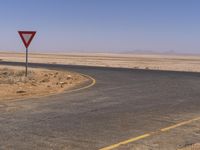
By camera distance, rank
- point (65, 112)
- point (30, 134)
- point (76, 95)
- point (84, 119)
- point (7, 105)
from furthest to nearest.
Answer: point (76, 95), point (7, 105), point (65, 112), point (84, 119), point (30, 134)

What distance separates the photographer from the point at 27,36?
20844mm

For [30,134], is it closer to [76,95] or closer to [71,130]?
[71,130]

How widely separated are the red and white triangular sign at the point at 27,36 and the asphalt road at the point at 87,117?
6.32 m

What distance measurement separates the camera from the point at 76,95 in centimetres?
1456

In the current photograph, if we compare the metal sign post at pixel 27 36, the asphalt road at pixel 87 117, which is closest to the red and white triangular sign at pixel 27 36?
the metal sign post at pixel 27 36

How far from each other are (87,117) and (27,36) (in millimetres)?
11630

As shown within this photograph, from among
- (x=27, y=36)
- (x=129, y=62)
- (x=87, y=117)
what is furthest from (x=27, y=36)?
(x=129, y=62)

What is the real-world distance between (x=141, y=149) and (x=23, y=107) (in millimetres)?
5226

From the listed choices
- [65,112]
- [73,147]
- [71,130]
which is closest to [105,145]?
[73,147]

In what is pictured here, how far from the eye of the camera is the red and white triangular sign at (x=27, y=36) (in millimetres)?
20719

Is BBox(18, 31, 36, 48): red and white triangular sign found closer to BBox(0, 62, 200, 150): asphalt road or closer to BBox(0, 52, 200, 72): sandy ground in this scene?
BBox(0, 62, 200, 150): asphalt road

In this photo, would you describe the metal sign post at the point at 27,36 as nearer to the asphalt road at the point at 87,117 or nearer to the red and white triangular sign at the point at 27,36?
the red and white triangular sign at the point at 27,36

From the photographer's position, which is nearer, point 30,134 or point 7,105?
point 30,134

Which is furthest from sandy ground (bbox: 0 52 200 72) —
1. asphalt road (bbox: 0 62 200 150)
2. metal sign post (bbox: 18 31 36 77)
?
asphalt road (bbox: 0 62 200 150)
